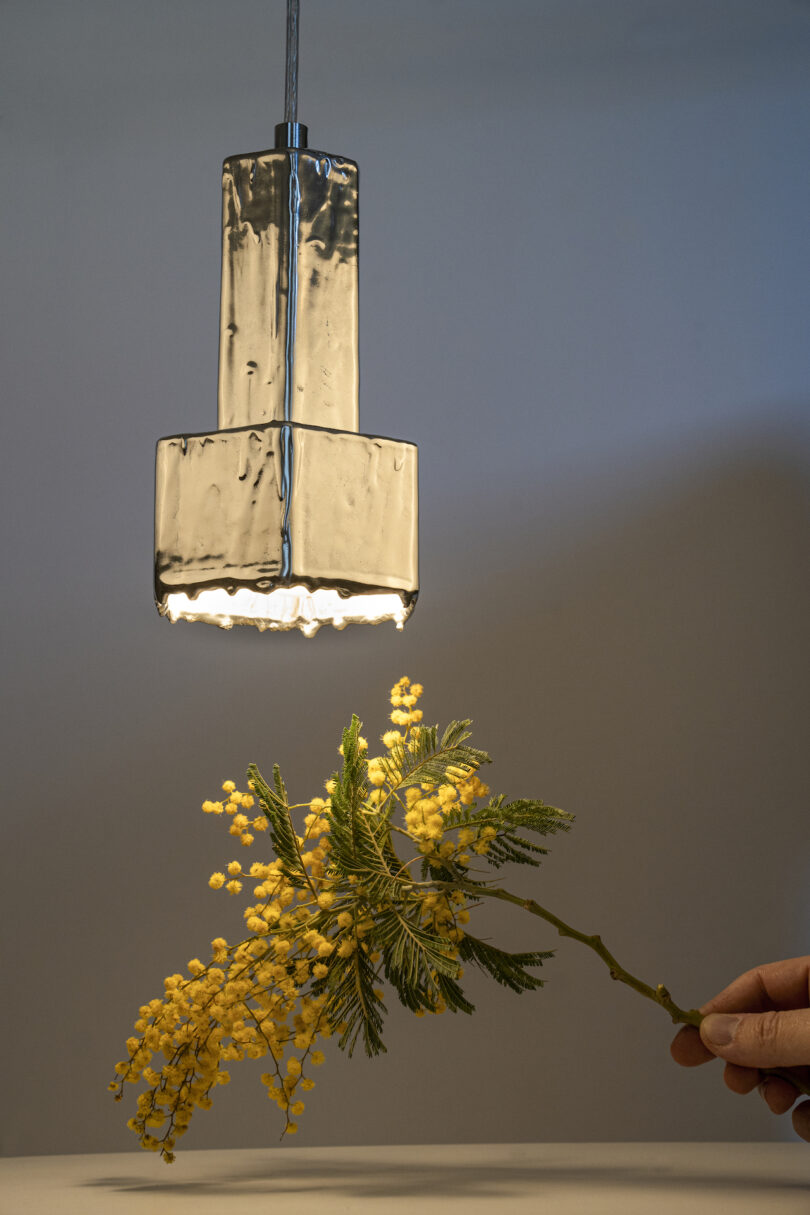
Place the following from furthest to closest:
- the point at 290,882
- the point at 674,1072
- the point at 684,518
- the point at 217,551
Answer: the point at 684,518, the point at 674,1072, the point at 290,882, the point at 217,551

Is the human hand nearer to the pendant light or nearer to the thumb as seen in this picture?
the thumb

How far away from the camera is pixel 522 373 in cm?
216

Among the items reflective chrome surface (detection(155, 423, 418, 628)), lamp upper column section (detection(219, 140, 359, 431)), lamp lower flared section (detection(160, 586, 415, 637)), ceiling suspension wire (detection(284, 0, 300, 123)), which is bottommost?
lamp lower flared section (detection(160, 586, 415, 637))

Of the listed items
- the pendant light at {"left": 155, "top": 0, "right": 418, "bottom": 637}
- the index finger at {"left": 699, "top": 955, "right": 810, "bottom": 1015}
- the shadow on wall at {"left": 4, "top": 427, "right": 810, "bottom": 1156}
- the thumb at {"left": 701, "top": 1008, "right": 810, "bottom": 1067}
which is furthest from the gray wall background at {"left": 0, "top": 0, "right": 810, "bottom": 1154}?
the pendant light at {"left": 155, "top": 0, "right": 418, "bottom": 637}

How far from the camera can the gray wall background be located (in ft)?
6.41

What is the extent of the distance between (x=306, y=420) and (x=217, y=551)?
115 millimetres

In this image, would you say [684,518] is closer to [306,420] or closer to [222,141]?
[222,141]

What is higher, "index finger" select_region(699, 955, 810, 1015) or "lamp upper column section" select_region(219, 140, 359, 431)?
"lamp upper column section" select_region(219, 140, 359, 431)

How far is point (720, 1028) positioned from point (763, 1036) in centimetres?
4

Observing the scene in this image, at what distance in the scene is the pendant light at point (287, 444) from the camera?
0.82 meters

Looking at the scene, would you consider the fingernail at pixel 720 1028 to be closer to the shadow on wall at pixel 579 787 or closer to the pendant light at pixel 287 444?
the pendant light at pixel 287 444

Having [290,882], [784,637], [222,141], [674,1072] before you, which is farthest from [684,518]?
[290,882]

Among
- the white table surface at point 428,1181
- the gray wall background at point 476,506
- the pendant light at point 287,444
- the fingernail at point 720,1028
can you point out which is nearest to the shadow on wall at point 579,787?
the gray wall background at point 476,506

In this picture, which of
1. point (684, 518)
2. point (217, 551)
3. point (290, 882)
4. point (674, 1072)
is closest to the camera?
point (217, 551)
